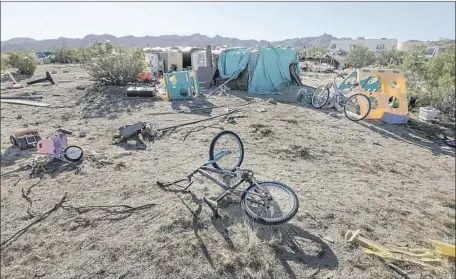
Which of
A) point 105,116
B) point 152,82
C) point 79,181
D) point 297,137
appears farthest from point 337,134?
point 152,82

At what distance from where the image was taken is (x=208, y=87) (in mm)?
13852

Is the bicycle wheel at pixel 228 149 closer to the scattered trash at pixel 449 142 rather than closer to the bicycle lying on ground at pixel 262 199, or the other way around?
the bicycle lying on ground at pixel 262 199

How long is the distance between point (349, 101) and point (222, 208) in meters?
6.45

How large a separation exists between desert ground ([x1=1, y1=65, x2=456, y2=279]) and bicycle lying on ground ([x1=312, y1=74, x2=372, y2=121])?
0.84 m

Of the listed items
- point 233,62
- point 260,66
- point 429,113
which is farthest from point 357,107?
point 233,62

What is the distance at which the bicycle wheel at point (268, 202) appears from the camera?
3447 mm

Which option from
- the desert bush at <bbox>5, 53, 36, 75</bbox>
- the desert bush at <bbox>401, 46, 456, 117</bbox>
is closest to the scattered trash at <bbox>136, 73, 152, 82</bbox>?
the desert bush at <bbox>5, 53, 36, 75</bbox>

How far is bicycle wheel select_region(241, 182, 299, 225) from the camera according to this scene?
3.45 meters

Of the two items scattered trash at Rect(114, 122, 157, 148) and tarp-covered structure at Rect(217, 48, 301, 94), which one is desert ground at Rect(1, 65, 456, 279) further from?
tarp-covered structure at Rect(217, 48, 301, 94)

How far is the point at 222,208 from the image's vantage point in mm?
3863

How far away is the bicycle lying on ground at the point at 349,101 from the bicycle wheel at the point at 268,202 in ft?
19.1

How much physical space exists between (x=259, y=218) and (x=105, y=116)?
6.79m

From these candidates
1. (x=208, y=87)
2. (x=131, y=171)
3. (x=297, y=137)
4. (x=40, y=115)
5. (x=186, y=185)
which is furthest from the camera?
(x=208, y=87)

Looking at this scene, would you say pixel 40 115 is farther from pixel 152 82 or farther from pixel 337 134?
pixel 337 134
